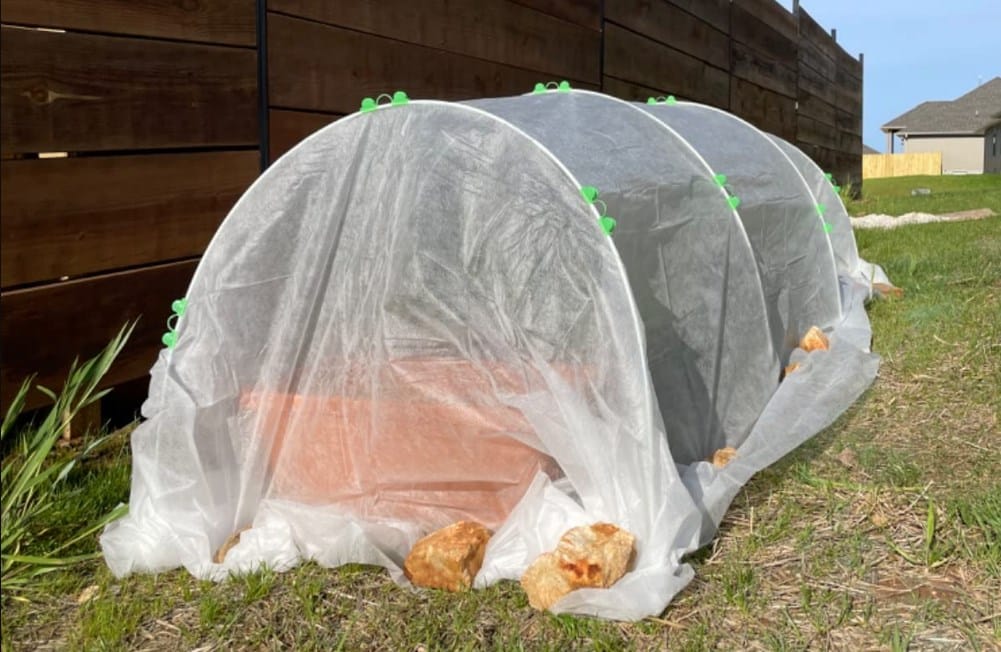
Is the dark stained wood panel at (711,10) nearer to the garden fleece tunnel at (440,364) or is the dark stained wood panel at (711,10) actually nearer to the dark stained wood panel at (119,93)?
the dark stained wood panel at (119,93)

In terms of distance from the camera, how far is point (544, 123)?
11.4 ft

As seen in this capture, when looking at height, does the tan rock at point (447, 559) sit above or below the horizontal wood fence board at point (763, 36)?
below

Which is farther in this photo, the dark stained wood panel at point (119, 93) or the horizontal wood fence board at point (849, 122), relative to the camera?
the horizontal wood fence board at point (849, 122)

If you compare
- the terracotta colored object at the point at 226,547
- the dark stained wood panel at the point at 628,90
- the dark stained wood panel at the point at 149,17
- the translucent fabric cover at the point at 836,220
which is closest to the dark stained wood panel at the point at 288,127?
the dark stained wood panel at the point at 149,17

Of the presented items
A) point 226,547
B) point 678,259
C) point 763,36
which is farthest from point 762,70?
point 226,547

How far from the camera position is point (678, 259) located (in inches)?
146

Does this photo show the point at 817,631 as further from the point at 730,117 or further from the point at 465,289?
the point at 730,117

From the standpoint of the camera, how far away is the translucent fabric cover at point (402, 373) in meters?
2.97

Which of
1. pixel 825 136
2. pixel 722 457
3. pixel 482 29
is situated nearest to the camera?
pixel 722 457

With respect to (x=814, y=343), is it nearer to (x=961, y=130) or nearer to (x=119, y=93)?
(x=119, y=93)

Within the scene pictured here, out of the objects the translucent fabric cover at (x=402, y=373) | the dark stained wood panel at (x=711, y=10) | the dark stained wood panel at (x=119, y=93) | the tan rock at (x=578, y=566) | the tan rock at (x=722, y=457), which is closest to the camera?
the tan rock at (x=578, y=566)

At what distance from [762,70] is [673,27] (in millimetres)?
3390

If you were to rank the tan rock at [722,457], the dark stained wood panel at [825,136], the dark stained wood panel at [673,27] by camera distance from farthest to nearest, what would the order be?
the dark stained wood panel at [825,136], the dark stained wood panel at [673,27], the tan rock at [722,457]

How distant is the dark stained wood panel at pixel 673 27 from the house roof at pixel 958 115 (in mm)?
41044
